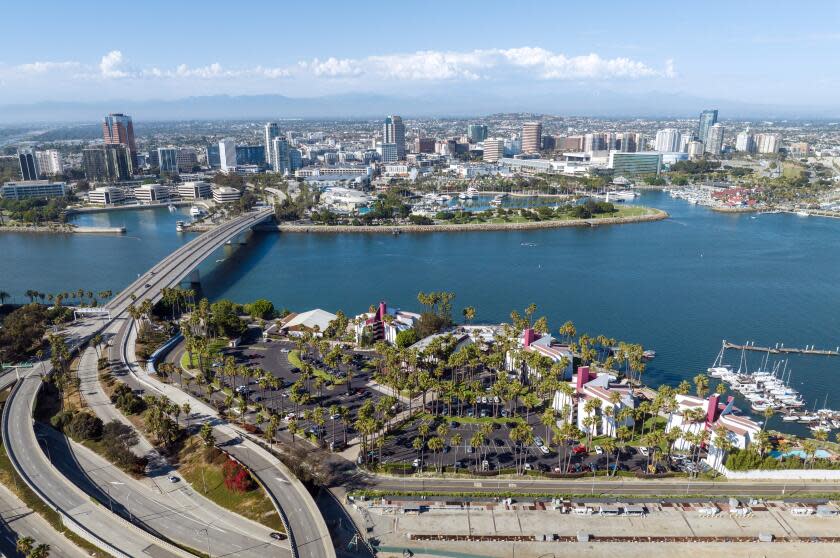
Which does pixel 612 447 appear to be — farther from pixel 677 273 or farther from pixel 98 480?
pixel 677 273

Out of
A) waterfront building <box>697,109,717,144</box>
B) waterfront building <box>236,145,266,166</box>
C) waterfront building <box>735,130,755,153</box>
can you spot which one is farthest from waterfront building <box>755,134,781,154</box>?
waterfront building <box>236,145,266,166</box>

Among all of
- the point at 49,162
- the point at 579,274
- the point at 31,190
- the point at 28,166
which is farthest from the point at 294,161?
the point at 579,274

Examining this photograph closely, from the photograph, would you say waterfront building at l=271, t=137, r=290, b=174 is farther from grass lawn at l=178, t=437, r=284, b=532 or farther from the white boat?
grass lawn at l=178, t=437, r=284, b=532

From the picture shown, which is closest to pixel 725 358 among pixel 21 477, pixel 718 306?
pixel 718 306

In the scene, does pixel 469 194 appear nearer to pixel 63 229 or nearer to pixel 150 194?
pixel 150 194

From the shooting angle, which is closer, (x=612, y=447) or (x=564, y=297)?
(x=612, y=447)

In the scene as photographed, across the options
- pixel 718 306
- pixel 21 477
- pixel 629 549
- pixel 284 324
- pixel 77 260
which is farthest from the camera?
pixel 77 260

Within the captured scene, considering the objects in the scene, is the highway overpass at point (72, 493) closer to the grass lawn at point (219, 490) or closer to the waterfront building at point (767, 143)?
the grass lawn at point (219, 490)
